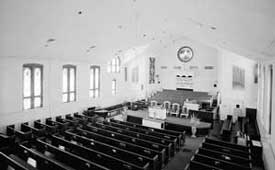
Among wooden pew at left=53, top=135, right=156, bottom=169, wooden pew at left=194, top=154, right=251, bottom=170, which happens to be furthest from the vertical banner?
wooden pew at left=194, top=154, right=251, bottom=170

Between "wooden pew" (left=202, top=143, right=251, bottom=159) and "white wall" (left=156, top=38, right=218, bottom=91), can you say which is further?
"white wall" (left=156, top=38, right=218, bottom=91)

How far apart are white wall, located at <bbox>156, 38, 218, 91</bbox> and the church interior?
0.59 ft

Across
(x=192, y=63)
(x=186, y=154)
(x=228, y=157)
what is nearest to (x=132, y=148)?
(x=186, y=154)

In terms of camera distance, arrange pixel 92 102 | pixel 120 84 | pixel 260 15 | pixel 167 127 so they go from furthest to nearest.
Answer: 1. pixel 120 84
2. pixel 92 102
3. pixel 167 127
4. pixel 260 15

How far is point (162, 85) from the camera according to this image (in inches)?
722

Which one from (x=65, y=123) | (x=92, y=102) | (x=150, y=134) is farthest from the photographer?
(x=92, y=102)

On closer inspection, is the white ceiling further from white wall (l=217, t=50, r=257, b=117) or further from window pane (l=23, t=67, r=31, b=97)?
white wall (l=217, t=50, r=257, b=117)

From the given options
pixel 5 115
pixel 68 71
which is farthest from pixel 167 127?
pixel 5 115

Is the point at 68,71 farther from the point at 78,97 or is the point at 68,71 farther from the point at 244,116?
the point at 244,116

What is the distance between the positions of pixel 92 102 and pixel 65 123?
12.1 feet

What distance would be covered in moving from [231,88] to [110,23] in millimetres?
8306

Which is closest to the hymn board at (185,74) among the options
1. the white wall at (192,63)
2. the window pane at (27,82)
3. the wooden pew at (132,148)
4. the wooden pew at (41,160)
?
the white wall at (192,63)

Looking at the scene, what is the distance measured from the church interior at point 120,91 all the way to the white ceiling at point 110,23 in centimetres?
3

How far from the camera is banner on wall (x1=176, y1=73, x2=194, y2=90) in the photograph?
17.2 metres
